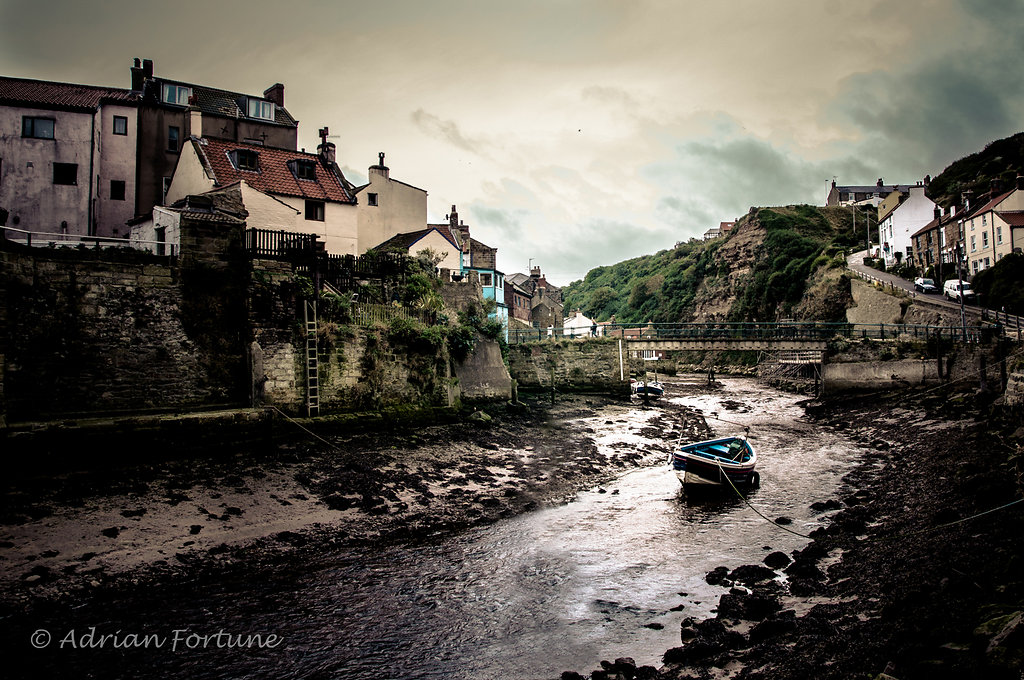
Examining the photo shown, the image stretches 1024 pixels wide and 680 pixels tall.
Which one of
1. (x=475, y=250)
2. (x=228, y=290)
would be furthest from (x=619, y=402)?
(x=228, y=290)

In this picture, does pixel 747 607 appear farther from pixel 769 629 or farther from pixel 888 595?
pixel 888 595

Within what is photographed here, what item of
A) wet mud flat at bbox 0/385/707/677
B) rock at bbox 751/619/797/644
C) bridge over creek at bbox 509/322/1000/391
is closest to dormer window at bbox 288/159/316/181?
wet mud flat at bbox 0/385/707/677

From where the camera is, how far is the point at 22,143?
25.8m

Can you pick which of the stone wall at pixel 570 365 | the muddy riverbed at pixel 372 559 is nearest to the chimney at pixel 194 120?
the muddy riverbed at pixel 372 559

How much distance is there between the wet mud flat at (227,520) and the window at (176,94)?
75.3ft

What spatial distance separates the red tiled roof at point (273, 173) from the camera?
1068 inches

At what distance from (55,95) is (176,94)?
5779mm

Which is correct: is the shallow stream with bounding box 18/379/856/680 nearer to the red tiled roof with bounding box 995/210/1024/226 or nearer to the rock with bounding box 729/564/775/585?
the rock with bounding box 729/564/775/585

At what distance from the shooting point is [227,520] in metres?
13.9

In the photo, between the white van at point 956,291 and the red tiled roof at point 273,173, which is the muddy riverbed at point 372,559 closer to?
the red tiled roof at point 273,173

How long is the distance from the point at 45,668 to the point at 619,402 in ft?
112

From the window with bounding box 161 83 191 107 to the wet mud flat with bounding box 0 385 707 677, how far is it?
2296cm

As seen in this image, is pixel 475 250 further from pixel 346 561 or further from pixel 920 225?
pixel 920 225

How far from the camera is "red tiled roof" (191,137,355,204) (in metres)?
27.1
